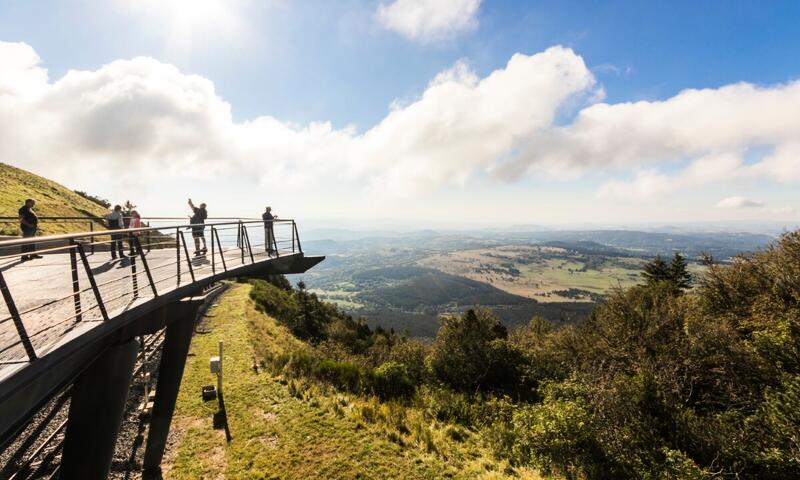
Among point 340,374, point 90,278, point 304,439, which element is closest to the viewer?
point 90,278

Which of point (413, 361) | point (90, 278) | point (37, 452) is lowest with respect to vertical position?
point (413, 361)

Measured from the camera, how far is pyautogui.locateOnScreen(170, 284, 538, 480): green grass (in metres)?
11.4

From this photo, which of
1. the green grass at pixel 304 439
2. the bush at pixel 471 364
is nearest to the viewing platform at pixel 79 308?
the green grass at pixel 304 439

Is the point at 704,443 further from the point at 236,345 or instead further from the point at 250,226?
the point at 236,345

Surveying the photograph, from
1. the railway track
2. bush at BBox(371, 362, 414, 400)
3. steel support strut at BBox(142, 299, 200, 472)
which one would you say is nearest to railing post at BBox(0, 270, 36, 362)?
steel support strut at BBox(142, 299, 200, 472)

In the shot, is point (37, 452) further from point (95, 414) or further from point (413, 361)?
point (413, 361)

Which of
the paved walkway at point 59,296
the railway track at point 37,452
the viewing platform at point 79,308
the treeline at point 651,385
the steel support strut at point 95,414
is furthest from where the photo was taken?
the treeline at point 651,385

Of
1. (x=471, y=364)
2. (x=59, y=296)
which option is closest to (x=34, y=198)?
(x=59, y=296)

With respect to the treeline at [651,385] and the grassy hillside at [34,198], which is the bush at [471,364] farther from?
the grassy hillside at [34,198]

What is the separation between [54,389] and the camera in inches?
171

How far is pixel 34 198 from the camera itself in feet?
124

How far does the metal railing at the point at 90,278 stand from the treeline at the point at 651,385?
9815 millimetres

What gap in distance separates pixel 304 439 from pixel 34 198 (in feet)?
159

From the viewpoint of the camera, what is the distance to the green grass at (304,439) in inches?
447
